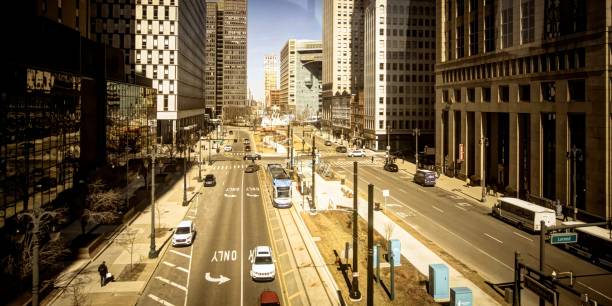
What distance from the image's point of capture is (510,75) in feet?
199

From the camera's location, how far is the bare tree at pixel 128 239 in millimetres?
36481

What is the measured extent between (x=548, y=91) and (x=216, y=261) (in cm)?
4335

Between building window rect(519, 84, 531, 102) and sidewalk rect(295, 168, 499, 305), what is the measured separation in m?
16.1

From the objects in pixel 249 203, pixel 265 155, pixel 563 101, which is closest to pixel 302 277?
pixel 249 203

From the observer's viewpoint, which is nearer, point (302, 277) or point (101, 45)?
point (302, 277)

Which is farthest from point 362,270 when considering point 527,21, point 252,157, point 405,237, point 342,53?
point 342,53

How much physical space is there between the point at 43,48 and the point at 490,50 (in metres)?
57.0

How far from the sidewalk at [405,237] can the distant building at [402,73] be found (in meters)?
50.7

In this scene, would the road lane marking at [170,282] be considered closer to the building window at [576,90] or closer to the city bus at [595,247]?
the city bus at [595,247]

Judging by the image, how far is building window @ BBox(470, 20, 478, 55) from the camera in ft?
232

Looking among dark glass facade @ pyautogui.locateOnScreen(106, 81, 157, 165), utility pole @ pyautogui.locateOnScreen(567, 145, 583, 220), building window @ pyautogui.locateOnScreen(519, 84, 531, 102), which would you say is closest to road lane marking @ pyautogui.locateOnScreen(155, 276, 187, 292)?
dark glass facade @ pyautogui.locateOnScreen(106, 81, 157, 165)

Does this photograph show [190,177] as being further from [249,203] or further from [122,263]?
[122,263]

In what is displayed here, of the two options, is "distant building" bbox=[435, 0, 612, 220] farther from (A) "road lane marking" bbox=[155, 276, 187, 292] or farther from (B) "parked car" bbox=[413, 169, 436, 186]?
(A) "road lane marking" bbox=[155, 276, 187, 292]

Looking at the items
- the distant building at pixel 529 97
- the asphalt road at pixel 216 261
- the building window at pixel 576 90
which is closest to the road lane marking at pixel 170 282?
the asphalt road at pixel 216 261
